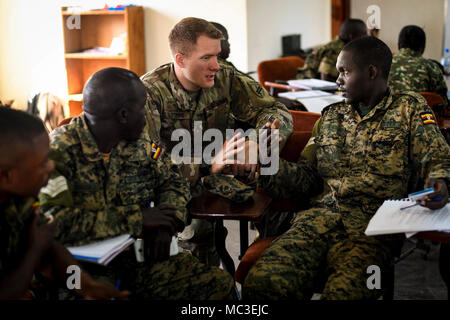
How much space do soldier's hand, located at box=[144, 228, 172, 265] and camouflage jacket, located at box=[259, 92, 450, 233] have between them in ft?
1.89

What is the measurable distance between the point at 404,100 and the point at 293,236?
678mm

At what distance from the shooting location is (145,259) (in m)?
1.70

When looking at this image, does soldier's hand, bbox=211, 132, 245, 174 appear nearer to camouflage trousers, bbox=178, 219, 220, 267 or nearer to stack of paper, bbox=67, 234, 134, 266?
camouflage trousers, bbox=178, 219, 220, 267

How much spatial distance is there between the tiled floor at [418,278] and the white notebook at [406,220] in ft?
3.57

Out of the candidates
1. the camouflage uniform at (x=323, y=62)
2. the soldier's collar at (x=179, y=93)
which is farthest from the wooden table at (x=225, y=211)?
the camouflage uniform at (x=323, y=62)

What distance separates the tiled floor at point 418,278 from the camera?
2.69 m

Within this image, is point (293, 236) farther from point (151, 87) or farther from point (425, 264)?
point (425, 264)

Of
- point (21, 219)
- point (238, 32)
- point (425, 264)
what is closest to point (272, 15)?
point (238, 32)

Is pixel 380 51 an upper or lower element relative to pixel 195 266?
upper

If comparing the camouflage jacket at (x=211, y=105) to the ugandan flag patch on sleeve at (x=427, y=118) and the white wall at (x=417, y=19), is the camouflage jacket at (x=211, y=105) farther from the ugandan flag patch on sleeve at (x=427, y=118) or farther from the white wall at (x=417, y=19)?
the white wall at (x=417, y=19)

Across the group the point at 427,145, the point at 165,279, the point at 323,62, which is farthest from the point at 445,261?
the point at 323,62

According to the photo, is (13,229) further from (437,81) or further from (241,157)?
(437,81)

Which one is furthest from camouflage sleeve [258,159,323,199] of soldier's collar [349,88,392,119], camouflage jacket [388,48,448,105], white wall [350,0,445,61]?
white wall [350,0,445,61]

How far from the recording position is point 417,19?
6.46 m
